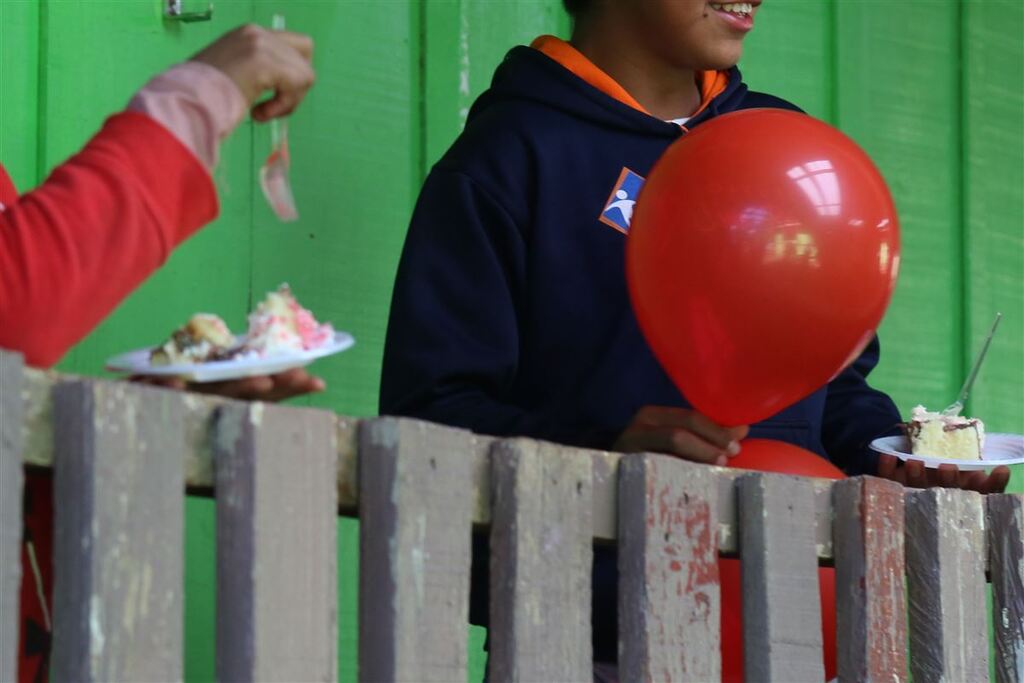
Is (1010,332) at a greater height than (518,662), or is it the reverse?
(1010,332)

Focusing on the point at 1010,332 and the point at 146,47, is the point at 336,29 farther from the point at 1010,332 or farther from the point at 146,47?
the point at 1010,332

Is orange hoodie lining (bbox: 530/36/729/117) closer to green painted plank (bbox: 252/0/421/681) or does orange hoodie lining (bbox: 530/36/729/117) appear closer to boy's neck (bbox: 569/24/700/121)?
boy's neck (bbox: 569/24/700/121)

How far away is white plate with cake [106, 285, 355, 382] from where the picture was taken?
1604 millimetres

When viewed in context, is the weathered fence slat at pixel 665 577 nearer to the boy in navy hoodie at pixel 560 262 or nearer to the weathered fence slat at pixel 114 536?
the boy in navy hoodie at pixel 560 262

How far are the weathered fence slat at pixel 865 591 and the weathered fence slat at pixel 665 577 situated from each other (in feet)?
0.79

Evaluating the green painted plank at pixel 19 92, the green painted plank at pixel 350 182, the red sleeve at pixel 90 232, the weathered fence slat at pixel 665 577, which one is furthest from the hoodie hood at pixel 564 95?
the red sleeve at pixel 90 232

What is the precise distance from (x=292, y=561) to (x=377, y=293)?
1.35 m

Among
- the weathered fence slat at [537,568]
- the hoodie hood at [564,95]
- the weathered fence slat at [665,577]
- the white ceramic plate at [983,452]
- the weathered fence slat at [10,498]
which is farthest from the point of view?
the hoodie hood at [564,95]

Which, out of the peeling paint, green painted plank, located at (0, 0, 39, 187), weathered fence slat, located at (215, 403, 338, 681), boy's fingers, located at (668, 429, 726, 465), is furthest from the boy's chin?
the peeling paint

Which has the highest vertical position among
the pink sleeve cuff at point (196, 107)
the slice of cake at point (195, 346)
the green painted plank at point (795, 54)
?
the green painted plank at point (795, 54)

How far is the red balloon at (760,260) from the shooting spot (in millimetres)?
2053

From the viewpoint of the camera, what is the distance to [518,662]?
1.74 m

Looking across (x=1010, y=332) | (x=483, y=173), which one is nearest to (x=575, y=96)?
→ (x=483, y=173)

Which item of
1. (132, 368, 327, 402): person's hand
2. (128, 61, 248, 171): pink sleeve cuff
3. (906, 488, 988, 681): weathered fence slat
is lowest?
(906, 488, 988, 681): weathered fence slat
